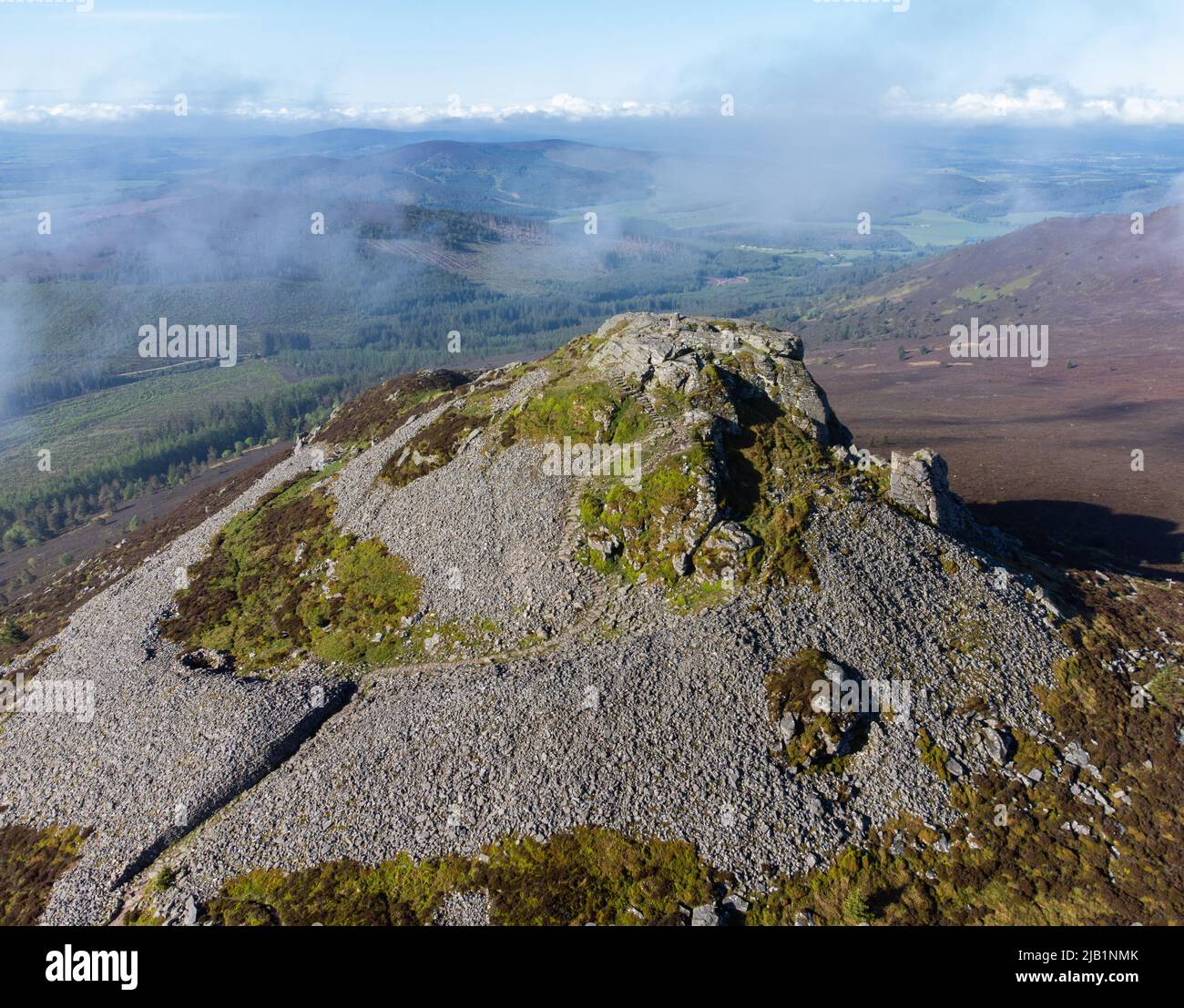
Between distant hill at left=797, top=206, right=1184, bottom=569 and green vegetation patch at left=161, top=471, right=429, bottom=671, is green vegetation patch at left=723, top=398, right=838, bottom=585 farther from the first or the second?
distant hill at left=797, top=206, right=1184, bottom=569

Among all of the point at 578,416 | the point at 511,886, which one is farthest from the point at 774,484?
the point at 511,886

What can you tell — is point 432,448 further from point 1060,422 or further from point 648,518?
point 1060,422

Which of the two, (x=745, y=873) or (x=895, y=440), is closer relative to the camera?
(x=745, y=873)

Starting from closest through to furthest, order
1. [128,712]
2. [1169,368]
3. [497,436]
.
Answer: [128,712]
[497,436]
[1169,368]

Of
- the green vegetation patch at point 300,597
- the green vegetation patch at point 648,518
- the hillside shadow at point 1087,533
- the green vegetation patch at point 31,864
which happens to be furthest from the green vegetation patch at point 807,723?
the green vegetation patch at point 31,864

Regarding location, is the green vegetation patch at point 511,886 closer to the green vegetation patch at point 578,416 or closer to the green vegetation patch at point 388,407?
the green vegetation patch at point 578,416
